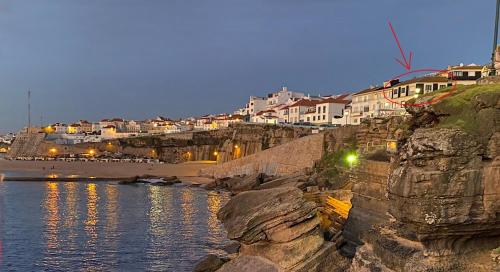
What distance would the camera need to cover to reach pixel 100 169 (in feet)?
279

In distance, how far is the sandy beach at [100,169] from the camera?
76938 mm

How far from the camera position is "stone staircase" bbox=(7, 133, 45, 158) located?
120312mm

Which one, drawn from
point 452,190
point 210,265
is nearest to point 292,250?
point 210,265

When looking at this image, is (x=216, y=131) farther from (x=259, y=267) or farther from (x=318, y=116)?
(x=259, y=267)

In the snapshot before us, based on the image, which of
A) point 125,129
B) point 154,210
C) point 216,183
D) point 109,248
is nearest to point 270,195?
point 109,248

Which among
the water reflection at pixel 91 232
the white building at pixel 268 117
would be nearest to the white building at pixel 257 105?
the white building at pixel 268 117

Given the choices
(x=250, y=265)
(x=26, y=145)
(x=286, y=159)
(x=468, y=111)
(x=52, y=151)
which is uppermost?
(x=468, y=111)

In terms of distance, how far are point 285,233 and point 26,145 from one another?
129 meters

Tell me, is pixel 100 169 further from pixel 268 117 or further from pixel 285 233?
pixel 285 233

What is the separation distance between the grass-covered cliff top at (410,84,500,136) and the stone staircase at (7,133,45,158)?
12544cm

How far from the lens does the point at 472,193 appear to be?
9945 millimetres

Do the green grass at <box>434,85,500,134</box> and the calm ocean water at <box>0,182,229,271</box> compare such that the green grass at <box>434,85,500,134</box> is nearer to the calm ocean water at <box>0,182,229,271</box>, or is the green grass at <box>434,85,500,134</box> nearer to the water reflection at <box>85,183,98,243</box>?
the calm ocean water at <box>0,182,229,271</box>

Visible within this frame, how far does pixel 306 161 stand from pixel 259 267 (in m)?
35.1

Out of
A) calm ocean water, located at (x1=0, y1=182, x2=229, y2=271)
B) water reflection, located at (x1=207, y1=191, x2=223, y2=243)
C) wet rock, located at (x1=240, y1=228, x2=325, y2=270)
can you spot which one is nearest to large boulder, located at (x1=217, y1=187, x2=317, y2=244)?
wet rock, located at (x1=240, y1=228, x2=325, y2=270)
